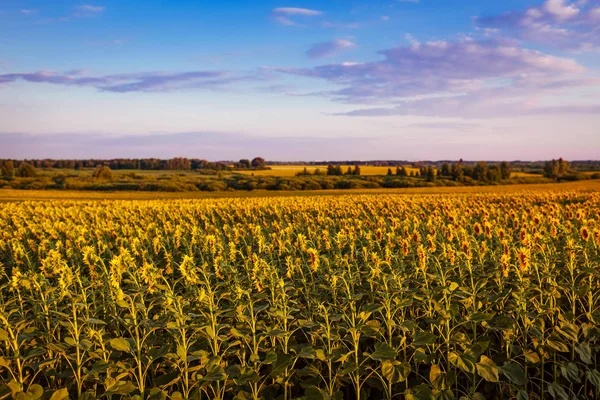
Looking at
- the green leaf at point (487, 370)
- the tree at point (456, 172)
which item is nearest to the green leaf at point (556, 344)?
the green leaf at point (487, 370)

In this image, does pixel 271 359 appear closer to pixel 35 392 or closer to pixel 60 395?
pixel 60 395

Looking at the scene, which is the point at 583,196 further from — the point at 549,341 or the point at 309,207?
the point at 549,341

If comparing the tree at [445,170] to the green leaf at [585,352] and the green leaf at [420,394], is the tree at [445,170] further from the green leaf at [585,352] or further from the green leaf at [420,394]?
the green leaf at [420,394]

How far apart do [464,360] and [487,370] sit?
0.84 feet

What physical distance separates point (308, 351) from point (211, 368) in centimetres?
115

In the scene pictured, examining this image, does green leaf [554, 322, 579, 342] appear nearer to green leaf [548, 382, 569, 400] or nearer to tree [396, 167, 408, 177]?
green leaf [548, 382, 569, 400]

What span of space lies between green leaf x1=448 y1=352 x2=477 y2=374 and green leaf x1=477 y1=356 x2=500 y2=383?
0.09 metres

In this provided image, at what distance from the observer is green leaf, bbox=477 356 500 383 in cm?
505

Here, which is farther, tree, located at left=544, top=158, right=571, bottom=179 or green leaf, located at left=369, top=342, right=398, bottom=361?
tree, located at left=544, top=158, right=571, bottom=179

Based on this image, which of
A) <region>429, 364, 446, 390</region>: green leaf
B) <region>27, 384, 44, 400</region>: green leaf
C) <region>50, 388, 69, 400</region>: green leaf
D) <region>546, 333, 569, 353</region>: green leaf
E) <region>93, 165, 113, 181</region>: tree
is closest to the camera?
<region>27, 384, 44, 400</region>: green leaf

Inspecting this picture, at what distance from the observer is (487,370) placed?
203 inches

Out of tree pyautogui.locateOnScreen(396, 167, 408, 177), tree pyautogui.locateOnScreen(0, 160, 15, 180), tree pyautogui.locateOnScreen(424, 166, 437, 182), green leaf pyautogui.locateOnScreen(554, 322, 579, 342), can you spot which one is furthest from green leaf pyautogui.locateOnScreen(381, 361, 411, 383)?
tree pyautogui.locateOnScreen(0, 160, 15, 180)

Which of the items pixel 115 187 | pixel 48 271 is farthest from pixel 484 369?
pixel 115 187

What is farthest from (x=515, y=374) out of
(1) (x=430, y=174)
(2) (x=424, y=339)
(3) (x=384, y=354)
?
(1) (x=430, y=174)
